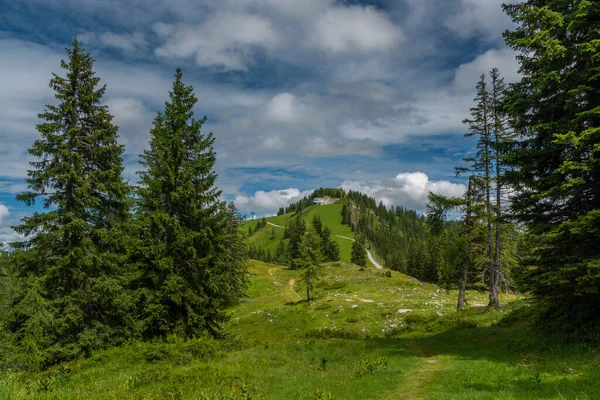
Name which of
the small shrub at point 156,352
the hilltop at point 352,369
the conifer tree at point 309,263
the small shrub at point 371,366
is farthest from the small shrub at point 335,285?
the small shrub at point 156,352

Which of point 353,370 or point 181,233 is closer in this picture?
point 353,370

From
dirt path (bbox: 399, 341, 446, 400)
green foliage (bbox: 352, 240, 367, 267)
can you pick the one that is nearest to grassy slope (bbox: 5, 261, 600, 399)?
dirt path (bbox: 399, 341, 446, 400)

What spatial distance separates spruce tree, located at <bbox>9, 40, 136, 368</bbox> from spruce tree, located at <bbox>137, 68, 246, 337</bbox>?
1497mm

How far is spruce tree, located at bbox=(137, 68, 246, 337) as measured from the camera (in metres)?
18.7

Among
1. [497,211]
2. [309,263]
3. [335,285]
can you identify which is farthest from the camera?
[335,285]

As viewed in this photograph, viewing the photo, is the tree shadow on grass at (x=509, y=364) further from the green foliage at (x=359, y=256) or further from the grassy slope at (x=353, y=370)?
the green foliage at (x=359, y=256)

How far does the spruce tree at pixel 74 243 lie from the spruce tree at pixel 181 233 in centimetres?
150

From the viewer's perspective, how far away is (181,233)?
63.1ft

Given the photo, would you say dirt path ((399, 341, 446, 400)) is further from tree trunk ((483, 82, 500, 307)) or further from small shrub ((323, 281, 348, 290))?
small shrub ((323, 281, 348, 290))

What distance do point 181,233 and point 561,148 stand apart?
19.0 m

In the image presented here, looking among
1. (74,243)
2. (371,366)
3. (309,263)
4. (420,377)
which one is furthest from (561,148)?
(309,263)

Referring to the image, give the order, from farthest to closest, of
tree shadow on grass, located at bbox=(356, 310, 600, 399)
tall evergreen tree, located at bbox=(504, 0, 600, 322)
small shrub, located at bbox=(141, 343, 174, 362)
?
small shrub, located at bbox=(141, 343, 174, 362), tall evergreen tree, located at bbox=(504, 0, 600, 322), tree shadow on grass, located at bbox=(356, 310, 600, 399)

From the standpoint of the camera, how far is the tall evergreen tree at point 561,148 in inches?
490

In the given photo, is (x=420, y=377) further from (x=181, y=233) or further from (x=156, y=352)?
(x=181, y=233)
